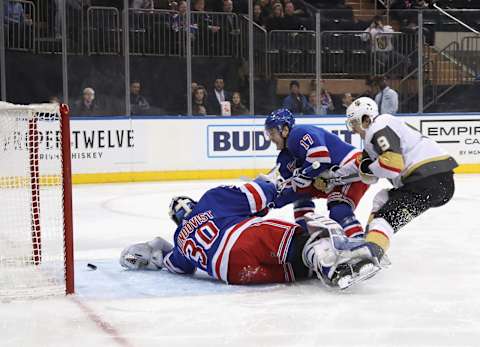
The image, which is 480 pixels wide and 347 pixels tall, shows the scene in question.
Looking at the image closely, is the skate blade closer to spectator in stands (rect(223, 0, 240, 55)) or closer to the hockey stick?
the hockey stick

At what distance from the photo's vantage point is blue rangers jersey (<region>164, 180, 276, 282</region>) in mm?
4270

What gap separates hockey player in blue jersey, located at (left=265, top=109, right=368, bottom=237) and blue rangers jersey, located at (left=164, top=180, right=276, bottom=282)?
1.70ft

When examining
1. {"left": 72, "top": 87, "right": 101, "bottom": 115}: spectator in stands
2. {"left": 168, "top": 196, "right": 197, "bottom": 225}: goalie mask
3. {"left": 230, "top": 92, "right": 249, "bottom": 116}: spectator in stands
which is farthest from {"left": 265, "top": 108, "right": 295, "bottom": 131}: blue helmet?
{"left": 230, "top": 92, "right": 249, "bottom": 116}: spectator in stands

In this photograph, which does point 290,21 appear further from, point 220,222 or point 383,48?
point 220,222

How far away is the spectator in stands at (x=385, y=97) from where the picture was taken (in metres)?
11.9

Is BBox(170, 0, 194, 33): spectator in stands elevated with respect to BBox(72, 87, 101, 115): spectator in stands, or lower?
elevated

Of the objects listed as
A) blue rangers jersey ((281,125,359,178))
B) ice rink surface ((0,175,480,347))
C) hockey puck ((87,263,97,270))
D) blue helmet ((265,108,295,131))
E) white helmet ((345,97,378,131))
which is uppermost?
white helmet ((345,97,378,131))

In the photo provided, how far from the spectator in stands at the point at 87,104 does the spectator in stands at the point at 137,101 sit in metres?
0.44

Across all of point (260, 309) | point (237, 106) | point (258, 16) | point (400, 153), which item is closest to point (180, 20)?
point (258, 16)

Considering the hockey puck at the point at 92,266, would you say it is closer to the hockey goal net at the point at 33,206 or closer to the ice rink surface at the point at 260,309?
the ice rink surface at the point at 260,309

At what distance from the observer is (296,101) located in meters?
11.8

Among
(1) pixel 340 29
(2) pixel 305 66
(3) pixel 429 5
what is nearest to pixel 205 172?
(2) pixel 305 66

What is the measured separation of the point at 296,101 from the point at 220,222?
25.1 ft

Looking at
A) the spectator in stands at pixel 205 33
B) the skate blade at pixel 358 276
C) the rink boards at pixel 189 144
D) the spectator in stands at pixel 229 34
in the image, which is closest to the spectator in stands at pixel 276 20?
the spectator in stands at pixel 229 34
